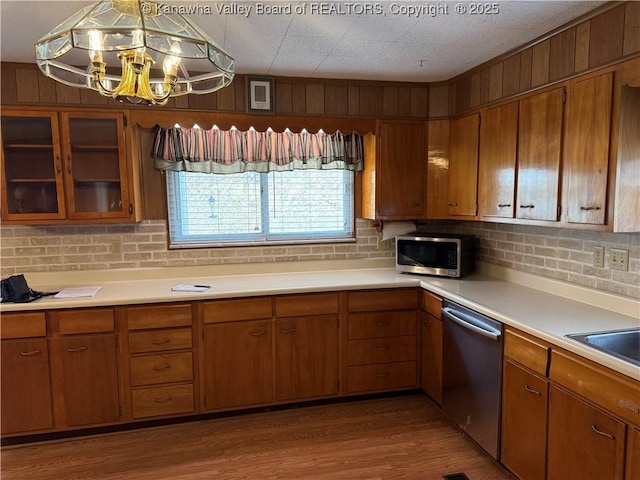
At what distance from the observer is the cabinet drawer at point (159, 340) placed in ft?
9.12

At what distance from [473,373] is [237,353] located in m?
1.50

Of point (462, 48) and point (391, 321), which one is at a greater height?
point (462, 48)

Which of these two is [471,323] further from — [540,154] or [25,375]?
[25,375]

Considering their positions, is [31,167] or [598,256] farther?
[31,167]

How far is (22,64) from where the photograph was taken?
9.11 feet

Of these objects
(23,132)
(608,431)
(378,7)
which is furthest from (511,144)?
(23,132)

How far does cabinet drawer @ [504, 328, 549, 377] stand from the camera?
200 centimetres

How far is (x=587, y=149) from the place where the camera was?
6.93 ft

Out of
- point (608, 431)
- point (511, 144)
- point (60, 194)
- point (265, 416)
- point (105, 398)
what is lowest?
point (265, 416)

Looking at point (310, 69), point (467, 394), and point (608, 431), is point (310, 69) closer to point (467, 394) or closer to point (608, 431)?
point (467, 394)

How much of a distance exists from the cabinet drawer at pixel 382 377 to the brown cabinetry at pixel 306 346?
151 mm

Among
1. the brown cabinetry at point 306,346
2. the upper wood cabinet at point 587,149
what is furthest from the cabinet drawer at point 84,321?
the upper wood cabinet at point 587,149

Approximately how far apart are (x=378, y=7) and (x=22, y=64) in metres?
2.29

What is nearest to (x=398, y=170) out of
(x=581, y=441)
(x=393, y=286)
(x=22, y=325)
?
(x=393, y=286)
